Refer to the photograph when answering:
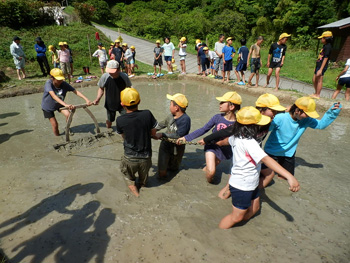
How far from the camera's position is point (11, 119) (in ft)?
25.0

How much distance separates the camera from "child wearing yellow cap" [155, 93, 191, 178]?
3936mm

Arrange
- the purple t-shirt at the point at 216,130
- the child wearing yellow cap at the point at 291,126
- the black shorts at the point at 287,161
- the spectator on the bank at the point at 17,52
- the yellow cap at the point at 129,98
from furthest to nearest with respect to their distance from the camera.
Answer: the spectator on the bank at the point at 17,52
the black shorts at the point at 287,161
the purple t-shirt at the point at 216,130
the child wearing yellow cap at the point at 291,126
the yellow cap at the point at 129,98

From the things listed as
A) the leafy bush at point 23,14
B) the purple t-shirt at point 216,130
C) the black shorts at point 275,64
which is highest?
the leafy bush at point 23,14

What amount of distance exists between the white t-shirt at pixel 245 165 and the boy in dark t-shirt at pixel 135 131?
1.29m

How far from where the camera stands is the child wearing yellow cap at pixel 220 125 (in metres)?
3.71

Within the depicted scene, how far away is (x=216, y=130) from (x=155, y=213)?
1.62 metres

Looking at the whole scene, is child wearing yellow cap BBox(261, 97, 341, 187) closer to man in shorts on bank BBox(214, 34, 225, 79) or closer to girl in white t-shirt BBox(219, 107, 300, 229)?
girl in white t-shirt BBox(219, 107, 300, 229)

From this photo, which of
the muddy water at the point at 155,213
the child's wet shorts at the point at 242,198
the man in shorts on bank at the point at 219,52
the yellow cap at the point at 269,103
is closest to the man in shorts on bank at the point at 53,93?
the muddy water at the point at 155,213

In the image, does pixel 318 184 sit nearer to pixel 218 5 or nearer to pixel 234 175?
pixel 234 175

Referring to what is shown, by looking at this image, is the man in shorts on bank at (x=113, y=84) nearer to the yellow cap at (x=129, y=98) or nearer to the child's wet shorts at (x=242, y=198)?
the yellow cap at (x=129, y=98)

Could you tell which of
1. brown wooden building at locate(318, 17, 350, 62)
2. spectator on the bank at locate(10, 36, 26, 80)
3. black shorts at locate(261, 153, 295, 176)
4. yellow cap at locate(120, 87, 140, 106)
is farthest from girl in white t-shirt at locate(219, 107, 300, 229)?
brown wooden building at locate(318, 17, 350, 62)

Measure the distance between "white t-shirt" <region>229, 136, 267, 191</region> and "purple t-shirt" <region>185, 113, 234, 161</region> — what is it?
0.88 m

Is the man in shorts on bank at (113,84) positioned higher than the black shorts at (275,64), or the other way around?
the black shorts at (275,64)

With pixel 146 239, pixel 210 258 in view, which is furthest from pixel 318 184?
pixel 146 239
